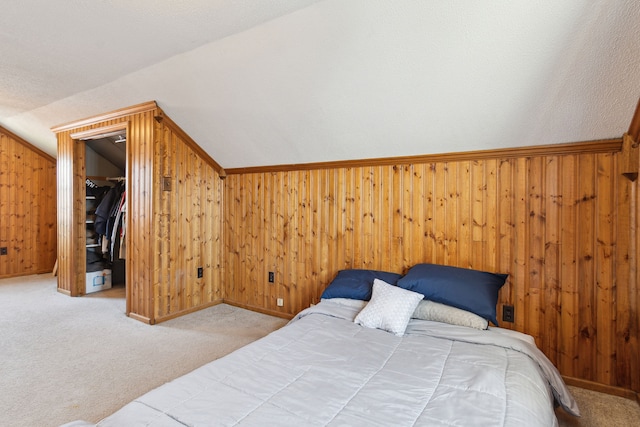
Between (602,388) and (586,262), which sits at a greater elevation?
(586,262)

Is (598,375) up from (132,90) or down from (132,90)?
down

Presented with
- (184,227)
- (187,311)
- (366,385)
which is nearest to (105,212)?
A: (184,227)

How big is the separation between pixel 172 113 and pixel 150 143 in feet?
1.28

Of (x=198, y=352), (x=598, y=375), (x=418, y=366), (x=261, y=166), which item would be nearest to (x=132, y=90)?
(x=261, y=166)

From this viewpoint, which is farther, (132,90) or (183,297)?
(183,297)

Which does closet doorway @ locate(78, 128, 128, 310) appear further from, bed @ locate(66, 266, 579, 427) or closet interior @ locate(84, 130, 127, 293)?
bed @ locate(66, 266, 579, 427)

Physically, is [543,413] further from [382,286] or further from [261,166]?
[261,166]

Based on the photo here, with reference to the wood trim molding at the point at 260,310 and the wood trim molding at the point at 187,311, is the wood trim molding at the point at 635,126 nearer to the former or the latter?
the wood trim molding at the point at 260,310

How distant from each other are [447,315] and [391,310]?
1.26ft

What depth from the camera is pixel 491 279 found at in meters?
2.34

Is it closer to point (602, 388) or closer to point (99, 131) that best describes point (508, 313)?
point (602, 388)

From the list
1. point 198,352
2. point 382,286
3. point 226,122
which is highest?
point 226,122

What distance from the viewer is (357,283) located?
2748 millimetres

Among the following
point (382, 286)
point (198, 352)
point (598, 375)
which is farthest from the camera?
point (198, 352)
